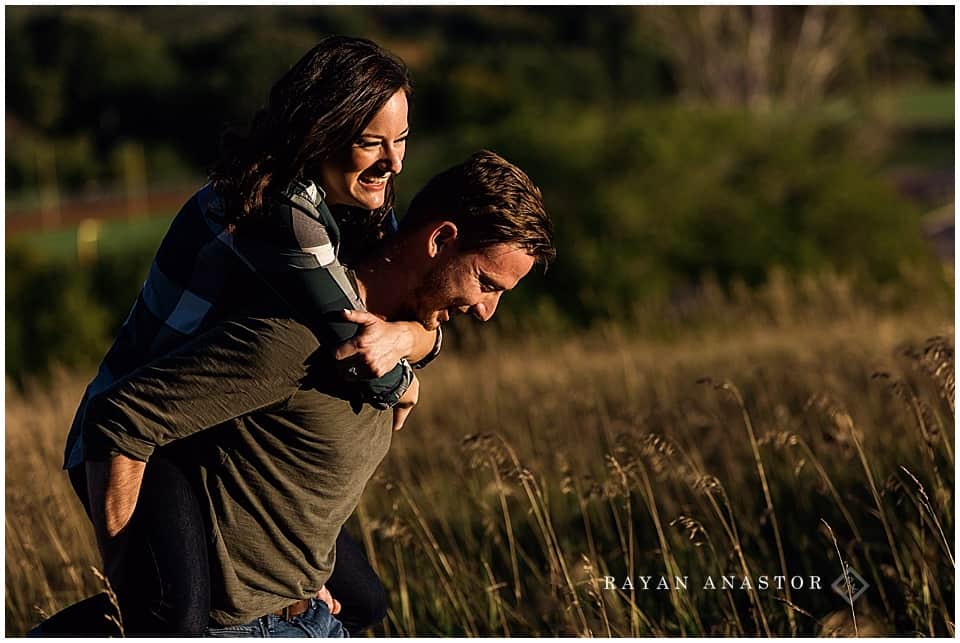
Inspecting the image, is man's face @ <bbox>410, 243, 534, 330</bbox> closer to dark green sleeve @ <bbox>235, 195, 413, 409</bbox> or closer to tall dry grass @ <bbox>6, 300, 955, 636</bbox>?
dark green sleeve @ <bbox>235, 195, 413, 409</bbox>

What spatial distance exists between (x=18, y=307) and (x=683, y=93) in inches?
1223

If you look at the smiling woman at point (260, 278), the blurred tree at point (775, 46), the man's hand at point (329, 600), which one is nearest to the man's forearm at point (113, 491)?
the smiling woman at point (260, 278)

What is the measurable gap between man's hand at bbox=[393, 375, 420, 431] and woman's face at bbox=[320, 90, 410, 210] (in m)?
0.42

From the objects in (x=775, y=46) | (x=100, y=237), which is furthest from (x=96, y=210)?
(x=775, y=46)

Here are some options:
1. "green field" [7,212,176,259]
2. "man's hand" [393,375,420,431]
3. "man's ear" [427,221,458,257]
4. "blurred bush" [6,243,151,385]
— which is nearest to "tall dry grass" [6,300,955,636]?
"man's hand" [393,375,420,431]

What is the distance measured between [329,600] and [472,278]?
945mm

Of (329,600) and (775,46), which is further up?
(775,46)

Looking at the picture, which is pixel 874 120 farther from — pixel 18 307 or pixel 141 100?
pixel 18 307

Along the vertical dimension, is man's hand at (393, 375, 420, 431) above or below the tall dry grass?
above

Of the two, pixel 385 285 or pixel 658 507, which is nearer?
pixel 385 285

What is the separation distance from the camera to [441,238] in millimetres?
2668

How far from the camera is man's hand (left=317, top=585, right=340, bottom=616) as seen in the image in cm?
303

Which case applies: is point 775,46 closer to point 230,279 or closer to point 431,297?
point 431,297

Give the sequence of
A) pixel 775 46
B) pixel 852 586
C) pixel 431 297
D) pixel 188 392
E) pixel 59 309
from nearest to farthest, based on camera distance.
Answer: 1. pixel 188 392
2. pixel 431 297
3. pixel 852 586
4. pixel 59 309
5. pixel 775 46
